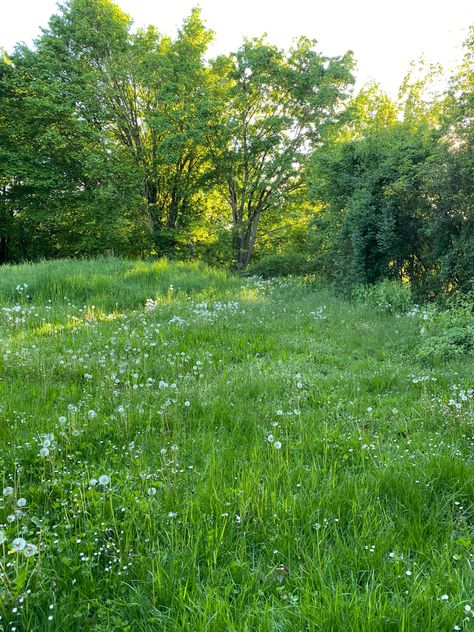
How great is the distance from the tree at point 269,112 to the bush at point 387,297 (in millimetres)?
11810

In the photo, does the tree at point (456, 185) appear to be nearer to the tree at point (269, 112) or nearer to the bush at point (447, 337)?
the bush at point (447, 337)

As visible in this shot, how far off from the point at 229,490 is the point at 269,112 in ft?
70.5

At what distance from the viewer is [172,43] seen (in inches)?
811

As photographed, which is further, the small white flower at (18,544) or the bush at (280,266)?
the bush at (280,266)

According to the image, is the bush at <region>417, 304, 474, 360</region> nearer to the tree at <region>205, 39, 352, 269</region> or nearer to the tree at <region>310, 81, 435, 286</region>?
the tree at <region>310, 81, 435, 286</region>

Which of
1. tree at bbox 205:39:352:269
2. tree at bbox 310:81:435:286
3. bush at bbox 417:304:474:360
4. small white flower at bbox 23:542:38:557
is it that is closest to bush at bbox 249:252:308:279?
tree at bbox 205:39:352:269

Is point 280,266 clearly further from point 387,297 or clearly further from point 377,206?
point 387,297

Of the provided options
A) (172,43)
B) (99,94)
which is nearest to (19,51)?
(99,94)

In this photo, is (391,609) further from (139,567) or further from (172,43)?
(172,43)

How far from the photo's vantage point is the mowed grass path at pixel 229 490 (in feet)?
5.56

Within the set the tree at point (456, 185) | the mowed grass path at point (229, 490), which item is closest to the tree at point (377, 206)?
the tree at point (456, 185)

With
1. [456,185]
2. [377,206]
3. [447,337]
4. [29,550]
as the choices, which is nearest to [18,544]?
[29,550]

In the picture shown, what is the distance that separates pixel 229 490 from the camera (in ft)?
7.91

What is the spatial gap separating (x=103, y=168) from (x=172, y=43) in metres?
7.76
